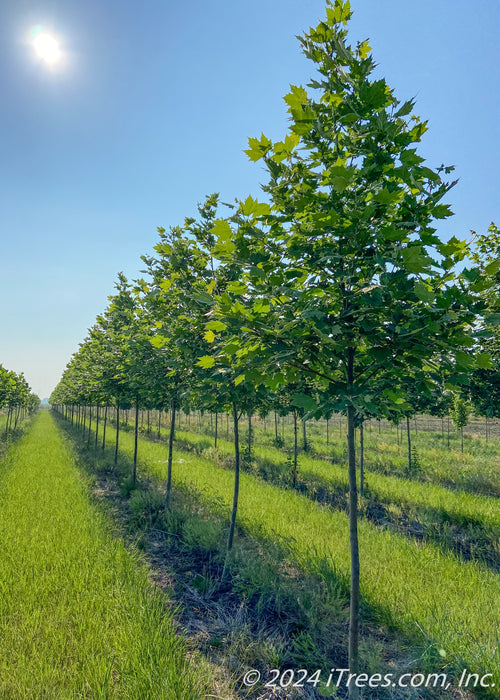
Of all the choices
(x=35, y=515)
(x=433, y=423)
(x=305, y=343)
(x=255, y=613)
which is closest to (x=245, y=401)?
(x=255, y=613)

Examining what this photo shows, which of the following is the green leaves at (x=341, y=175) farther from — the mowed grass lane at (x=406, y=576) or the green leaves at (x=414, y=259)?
Answer: the mowed grass lane at (x=406, y=576)

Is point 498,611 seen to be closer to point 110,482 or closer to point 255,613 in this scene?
point 255,613

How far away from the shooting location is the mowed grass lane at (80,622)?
8.94ft

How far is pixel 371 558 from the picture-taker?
5258 mm

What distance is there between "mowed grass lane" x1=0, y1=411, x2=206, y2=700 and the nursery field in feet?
3.34

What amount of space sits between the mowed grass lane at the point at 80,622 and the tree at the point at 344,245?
179 centimetres

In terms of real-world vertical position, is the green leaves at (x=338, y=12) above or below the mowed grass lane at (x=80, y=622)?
above

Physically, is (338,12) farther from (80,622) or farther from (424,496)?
(424,496)

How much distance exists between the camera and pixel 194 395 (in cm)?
509

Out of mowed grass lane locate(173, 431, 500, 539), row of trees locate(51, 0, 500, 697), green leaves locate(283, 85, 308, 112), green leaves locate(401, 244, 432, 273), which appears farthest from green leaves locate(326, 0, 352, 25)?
mowed grass lane locate(173, 431, 500, 539)

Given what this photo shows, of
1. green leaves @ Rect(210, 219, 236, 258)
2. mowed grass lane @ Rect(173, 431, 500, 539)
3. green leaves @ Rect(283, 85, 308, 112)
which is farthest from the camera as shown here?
mowed grass lane @ Rect(173, 431, 500, 539)

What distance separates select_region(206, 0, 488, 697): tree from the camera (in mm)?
2049

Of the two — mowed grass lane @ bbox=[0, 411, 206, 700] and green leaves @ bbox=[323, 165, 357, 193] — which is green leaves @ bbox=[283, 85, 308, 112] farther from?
mowed grass lane @ bbox=[0, 411, 206, 700]

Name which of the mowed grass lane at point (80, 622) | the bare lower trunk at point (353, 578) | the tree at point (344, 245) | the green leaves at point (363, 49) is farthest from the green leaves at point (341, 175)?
the mowed grass lane at point (80, 622)
